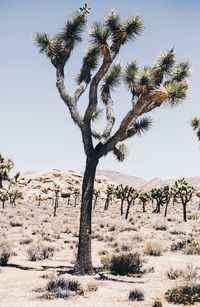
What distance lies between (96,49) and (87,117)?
2.57m

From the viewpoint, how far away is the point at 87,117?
12586mm

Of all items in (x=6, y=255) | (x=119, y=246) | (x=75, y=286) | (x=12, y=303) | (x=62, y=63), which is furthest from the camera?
(x=119, y=246)

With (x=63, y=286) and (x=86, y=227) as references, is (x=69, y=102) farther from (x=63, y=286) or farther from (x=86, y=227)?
(x=63, y=286)

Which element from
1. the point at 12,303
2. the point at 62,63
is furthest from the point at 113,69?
the point at 12,303

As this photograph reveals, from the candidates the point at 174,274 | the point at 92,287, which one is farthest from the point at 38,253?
the point at 174,274

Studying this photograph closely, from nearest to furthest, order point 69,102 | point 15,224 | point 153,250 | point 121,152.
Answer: point 69,102 → point 121,152 → point 153,250 → point 15,224

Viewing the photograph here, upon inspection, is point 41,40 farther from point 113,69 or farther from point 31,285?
point 31,285

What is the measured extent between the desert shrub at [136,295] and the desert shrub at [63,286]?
129cm

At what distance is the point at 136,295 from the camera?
30.8ft

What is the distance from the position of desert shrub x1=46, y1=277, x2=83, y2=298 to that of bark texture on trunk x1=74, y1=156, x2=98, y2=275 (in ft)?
6.04

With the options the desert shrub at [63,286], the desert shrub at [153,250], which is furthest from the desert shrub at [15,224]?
the desert shrub at [63,286]

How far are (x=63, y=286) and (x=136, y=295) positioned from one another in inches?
77.4

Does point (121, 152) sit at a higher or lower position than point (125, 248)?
higher

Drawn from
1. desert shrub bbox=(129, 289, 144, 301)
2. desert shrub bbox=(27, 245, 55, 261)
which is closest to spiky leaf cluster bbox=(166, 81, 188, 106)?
desert shrub bbox=(129, 289, 144, 301)
